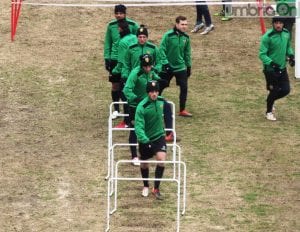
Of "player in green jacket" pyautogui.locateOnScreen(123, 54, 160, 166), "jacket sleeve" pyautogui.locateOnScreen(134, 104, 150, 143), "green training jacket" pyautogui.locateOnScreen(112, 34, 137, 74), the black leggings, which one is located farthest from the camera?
the black leggings

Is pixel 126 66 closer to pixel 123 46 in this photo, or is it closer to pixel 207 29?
pixel 123 46

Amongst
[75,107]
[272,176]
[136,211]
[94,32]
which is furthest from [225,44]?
[136,211]

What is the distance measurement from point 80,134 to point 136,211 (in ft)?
12.2

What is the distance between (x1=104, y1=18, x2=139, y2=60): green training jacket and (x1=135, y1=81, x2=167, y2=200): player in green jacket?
138 inches

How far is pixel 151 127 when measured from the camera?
1723cm

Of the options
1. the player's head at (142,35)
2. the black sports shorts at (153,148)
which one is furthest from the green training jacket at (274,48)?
the black sports shorts at (153,148)

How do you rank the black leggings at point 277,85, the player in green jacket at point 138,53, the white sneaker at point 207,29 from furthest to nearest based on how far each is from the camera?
the white sneaker at point 207,29 < the black leggings at point 277,85 < the player in green jacket at point 138,53

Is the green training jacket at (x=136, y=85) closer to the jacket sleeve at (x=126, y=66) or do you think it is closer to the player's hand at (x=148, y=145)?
the jacket sleeve at (x=126, y=66)

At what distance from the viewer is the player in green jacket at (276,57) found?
2053 centimetres

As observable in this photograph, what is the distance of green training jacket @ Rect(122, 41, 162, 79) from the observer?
19.3 m

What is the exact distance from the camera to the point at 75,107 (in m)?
21.9

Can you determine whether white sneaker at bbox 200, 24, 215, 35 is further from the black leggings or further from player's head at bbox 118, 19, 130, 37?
player's head at bbox 118, 19, 130, 37

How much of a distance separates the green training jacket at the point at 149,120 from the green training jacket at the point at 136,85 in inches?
39.1

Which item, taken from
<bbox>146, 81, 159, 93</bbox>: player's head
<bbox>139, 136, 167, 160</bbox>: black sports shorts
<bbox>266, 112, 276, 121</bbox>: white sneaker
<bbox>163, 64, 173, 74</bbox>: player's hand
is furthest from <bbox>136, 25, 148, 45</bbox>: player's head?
<bbox>266, 112, 276, 121</bbox>: white sneaker
